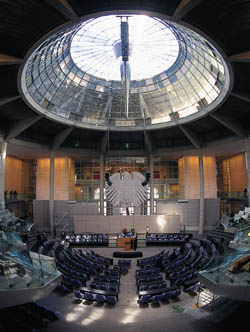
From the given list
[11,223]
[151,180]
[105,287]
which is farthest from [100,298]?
[151,180]

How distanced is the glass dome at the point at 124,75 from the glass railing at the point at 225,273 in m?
12.5

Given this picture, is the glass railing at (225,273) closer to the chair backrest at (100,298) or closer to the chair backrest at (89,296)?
the chair backrest at (100,298)

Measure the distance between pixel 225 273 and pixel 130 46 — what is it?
19.4 meters

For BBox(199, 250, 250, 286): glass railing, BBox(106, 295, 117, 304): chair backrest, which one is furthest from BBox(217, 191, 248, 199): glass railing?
BBox(106, 295, 117, 304): chair backrest

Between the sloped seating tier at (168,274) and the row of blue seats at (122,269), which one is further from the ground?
the sloped seating tier at (168,274)

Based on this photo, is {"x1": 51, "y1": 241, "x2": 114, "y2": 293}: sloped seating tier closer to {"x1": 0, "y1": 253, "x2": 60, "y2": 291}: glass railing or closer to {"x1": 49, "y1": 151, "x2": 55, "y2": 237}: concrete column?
{"x1": 0, "y1": 253, "x2": 60, "y2": 291}: glass railing

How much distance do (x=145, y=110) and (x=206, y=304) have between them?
21001mm

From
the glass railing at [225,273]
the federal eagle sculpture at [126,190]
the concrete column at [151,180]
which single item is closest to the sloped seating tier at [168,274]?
the glass railing at [225,273]

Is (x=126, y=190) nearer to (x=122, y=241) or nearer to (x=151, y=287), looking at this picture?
(x=122, y=241)

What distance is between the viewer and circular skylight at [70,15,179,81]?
20.1 meters

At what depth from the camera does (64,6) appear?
1045 cm

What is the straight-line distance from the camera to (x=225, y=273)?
32.3 feet

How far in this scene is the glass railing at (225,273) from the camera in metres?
9.38

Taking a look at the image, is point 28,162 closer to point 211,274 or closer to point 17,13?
point 17,13
